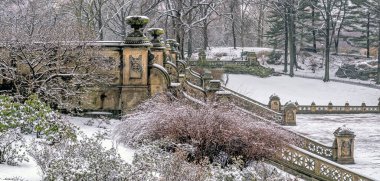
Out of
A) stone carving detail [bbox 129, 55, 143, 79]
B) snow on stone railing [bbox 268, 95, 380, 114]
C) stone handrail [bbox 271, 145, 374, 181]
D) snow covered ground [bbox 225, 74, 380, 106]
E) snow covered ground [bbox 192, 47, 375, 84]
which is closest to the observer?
stone handrail [bbox 271, 145, 374, 181]

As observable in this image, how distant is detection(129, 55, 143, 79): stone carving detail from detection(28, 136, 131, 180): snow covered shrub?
261 inches

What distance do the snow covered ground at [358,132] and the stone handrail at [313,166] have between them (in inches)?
77.4

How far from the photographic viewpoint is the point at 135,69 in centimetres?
1455

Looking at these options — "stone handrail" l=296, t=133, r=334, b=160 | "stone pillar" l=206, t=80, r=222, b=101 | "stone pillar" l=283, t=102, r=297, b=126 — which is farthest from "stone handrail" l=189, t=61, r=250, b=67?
"stone handrail" l=296, t=133, r=334, b=160

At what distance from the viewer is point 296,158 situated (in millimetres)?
13797

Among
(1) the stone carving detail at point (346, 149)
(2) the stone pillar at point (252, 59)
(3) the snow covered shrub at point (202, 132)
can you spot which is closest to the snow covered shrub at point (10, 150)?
(3) the snow covered shrub at point (202, 132)

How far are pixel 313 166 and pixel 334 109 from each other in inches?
833

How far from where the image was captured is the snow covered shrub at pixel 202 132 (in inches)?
432

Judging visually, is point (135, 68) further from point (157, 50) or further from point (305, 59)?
point (305, 59)

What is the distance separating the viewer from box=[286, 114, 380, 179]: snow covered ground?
1717cm

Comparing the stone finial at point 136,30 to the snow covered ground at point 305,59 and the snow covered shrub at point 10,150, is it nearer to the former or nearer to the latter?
the snow covered shrub at point 10,150

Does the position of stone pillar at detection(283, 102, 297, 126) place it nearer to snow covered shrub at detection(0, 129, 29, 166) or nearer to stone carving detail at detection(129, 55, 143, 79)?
stone carving detail at detection(129, 55, 143, 79)

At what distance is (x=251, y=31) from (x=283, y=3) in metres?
24.1

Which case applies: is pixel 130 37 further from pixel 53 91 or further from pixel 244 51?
pixel 244 51
